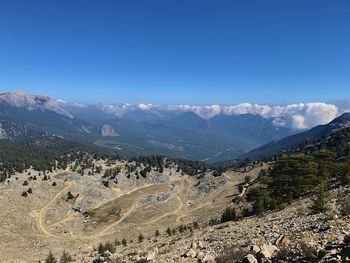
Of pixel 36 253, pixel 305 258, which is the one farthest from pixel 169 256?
pixel 36 253

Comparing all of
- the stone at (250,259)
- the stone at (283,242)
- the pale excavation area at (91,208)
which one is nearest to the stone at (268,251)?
the stone at (250,259)

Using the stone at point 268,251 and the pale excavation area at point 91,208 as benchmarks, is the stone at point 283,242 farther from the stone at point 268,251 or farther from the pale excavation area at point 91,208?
the pale excavation area at point 91,208

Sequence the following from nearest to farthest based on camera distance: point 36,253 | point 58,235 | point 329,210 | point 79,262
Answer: point 329,210, point 79,262, point 36,253, point 58,235

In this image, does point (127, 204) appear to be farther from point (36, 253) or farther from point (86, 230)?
point (36, 253)

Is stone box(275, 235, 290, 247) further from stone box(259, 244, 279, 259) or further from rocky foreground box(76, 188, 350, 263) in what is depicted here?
stone box(259, 244, 279, 259)

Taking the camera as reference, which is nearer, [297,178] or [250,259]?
[250,259]

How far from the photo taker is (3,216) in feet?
385

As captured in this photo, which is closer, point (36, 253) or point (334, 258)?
point (334, 258)

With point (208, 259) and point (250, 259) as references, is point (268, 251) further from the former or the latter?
point (208, 259)

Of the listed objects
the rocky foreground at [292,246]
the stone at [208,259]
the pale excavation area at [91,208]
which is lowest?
the pale excavation area at [91,208]

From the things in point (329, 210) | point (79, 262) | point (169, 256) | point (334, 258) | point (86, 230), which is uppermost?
point (334, 258)

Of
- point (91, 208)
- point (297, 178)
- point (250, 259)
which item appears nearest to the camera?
point (250, 259)

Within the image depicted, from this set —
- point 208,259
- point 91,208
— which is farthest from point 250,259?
point 91,208

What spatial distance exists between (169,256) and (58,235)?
8316cm
